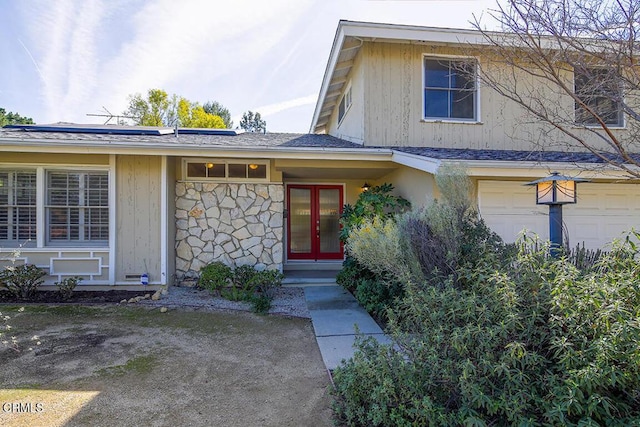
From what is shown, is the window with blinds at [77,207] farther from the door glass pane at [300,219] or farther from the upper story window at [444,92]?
the upper story window at [444,92]

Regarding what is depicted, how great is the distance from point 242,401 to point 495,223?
4.99 m

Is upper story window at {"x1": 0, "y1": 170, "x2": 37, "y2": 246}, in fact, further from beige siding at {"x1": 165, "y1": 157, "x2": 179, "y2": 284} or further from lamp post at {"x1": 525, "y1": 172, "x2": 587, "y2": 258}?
lamp post at {"x1": 525, "y1": 172, "x2": 587, "y2": 258}

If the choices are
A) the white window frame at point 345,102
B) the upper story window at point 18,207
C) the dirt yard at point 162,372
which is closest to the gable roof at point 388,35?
the white window frame at point 345,102

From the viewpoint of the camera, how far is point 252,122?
4350 centimetres

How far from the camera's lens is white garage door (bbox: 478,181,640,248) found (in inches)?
241

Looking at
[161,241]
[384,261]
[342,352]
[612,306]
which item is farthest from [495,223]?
[161,241]

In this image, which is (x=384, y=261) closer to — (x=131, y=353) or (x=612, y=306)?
(x=612, y=306)

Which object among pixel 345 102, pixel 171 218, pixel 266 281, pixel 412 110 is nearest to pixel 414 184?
pixel 412 110

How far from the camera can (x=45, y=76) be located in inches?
505

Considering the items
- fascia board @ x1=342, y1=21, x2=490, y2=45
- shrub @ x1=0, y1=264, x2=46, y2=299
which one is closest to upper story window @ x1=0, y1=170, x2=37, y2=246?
shrub @ x1=0, y1=264, x2=46, y2=299

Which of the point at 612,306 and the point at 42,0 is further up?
the point at 42,0

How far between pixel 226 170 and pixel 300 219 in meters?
2.91

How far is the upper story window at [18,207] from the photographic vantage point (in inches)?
269

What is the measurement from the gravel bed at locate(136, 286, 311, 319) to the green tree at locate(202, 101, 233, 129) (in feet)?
101
